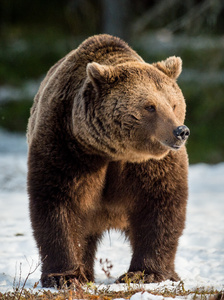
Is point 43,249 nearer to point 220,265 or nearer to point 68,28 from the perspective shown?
point 220,265

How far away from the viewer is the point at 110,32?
18875mm

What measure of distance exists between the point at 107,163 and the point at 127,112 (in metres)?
0.68

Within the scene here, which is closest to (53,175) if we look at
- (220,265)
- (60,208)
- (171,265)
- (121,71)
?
(60,208)

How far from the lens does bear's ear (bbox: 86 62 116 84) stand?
4645 millimetres

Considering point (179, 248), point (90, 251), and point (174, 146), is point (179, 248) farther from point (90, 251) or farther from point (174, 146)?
point (174, 146)

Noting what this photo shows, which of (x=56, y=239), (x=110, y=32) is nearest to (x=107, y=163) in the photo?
(x=56, y=239)

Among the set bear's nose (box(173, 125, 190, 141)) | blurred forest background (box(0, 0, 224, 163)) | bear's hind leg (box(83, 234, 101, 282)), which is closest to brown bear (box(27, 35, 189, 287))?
bear's nose (box(173, 125, 190, 141))

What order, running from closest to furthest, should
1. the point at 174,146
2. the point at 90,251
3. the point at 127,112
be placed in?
the point at 174,146 → the point at 127,112 → the point at 90,251

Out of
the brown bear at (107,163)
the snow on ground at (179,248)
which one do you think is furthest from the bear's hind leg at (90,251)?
the brown bear at (107,163)

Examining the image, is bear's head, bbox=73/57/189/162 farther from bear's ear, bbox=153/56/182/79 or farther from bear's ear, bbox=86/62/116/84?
bear's ear, bbox=153/56/182/79

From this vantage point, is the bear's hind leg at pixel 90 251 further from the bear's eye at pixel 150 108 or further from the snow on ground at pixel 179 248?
the bear's eye at pixel 150 108

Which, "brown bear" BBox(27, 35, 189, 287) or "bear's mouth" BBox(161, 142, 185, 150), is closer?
"bear's mouth" BBox(161, 142, 185, 150)

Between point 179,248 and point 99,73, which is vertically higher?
point 99,73

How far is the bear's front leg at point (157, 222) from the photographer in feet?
16.3
